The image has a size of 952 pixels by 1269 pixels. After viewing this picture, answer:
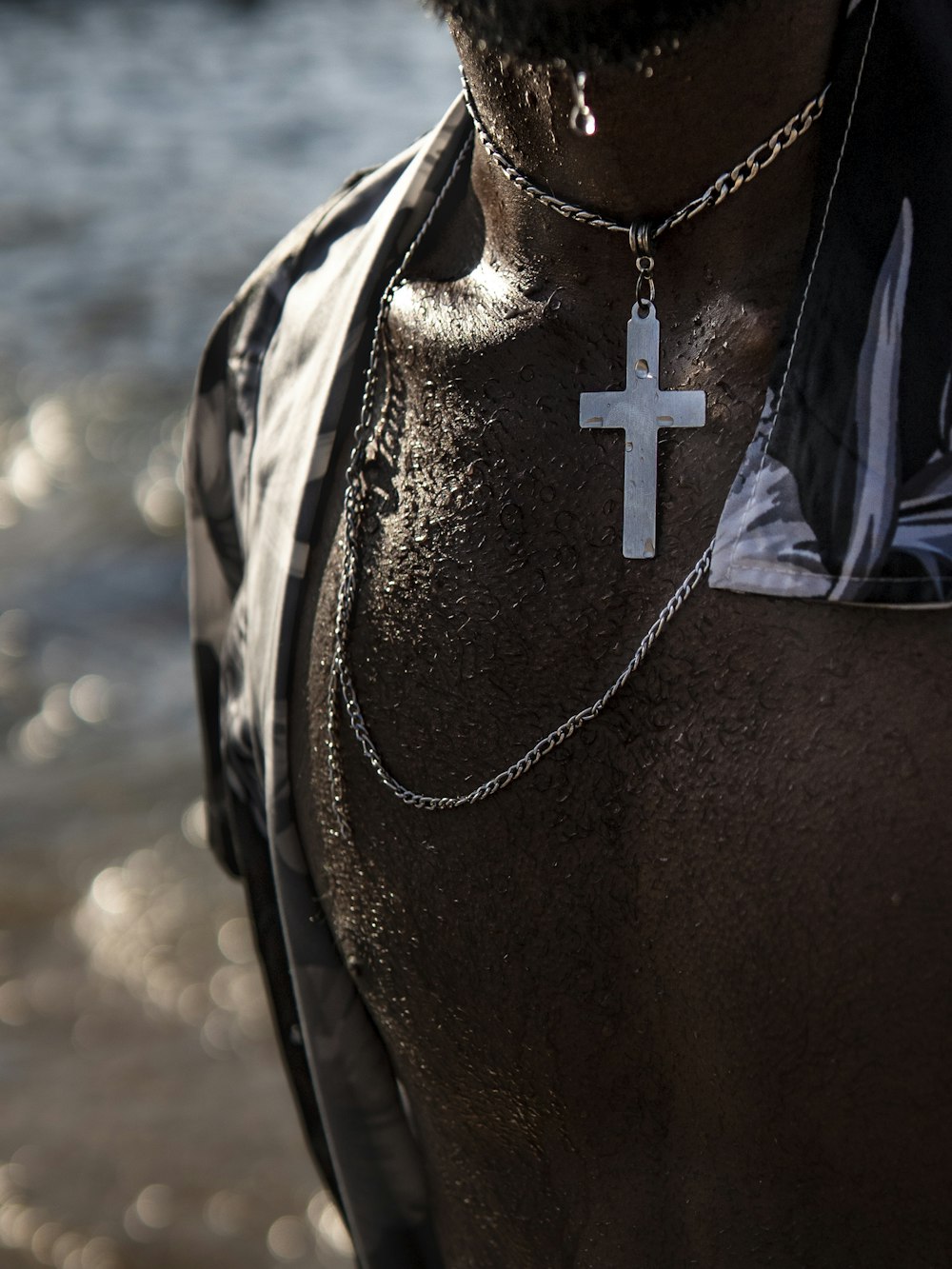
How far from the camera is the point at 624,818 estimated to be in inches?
41.5

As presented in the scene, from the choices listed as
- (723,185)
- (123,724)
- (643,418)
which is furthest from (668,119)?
(123,724)

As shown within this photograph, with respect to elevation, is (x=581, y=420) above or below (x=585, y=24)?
below

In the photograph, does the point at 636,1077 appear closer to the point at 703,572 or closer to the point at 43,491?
the point at 703,572

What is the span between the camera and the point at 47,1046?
286 centimetres

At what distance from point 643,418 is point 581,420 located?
0.05 meters

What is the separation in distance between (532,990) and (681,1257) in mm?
217

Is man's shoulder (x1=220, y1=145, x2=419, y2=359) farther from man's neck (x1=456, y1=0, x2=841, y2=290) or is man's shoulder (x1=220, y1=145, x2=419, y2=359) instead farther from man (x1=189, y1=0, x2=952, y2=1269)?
man's neck (x1=456, y1=0, x2=841, y2=290)

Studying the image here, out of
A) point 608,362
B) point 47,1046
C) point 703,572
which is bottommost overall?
point 47,1046

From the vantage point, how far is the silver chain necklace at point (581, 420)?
3.34 feet

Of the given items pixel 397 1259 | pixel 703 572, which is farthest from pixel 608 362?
pixel 397 1259

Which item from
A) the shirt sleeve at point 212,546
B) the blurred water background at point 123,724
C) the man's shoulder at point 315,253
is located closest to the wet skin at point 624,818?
the man's shoulder at point 315,253

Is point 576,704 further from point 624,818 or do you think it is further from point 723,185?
point 723,185

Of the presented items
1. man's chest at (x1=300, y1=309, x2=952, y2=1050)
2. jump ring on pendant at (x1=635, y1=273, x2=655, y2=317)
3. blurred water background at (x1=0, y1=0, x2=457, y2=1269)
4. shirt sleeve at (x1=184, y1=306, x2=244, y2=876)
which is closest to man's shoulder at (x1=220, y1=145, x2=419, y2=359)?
shirt sleeve at (x1=184, y1=306, x2=244, y2=876)

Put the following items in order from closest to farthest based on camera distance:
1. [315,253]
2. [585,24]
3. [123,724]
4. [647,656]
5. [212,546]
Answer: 1. [585,24]
2. [647,656]
3. [315,253]
4. [212,546]
5. [123,724]
